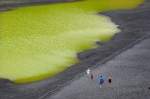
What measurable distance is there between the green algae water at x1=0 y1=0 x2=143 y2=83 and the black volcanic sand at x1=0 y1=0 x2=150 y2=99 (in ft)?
4.89

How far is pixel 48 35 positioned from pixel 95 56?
14136mm

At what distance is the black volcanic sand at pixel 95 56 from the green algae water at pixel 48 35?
4.89 feet

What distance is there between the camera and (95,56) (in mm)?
53406

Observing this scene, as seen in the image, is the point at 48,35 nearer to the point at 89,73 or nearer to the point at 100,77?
the point at 89,73

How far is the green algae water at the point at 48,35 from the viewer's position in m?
49.8

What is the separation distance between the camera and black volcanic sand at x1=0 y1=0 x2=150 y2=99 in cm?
4166

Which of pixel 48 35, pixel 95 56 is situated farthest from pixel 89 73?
pixel 48 35

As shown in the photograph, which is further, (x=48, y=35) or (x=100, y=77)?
(x=48, y=35)

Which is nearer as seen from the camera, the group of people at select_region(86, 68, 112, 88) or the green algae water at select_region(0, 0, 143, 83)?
the group of people at select_region(86, 68, 112, 88)

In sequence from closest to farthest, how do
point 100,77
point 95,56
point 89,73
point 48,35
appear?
point 100,77
point 89,73
point 95,56
point 48,35

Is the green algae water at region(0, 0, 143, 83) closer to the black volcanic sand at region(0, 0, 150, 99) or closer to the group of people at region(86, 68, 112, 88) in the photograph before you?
the black volcanic sand at region(0, 0, 150, 99)

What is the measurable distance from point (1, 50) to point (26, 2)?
150ft

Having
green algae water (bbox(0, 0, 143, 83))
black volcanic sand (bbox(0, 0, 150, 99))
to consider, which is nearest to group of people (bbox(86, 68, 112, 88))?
black volcanic sand (bbox(0, 0, 150, 99))

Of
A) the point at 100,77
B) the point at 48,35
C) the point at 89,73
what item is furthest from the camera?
the point at 48,35
